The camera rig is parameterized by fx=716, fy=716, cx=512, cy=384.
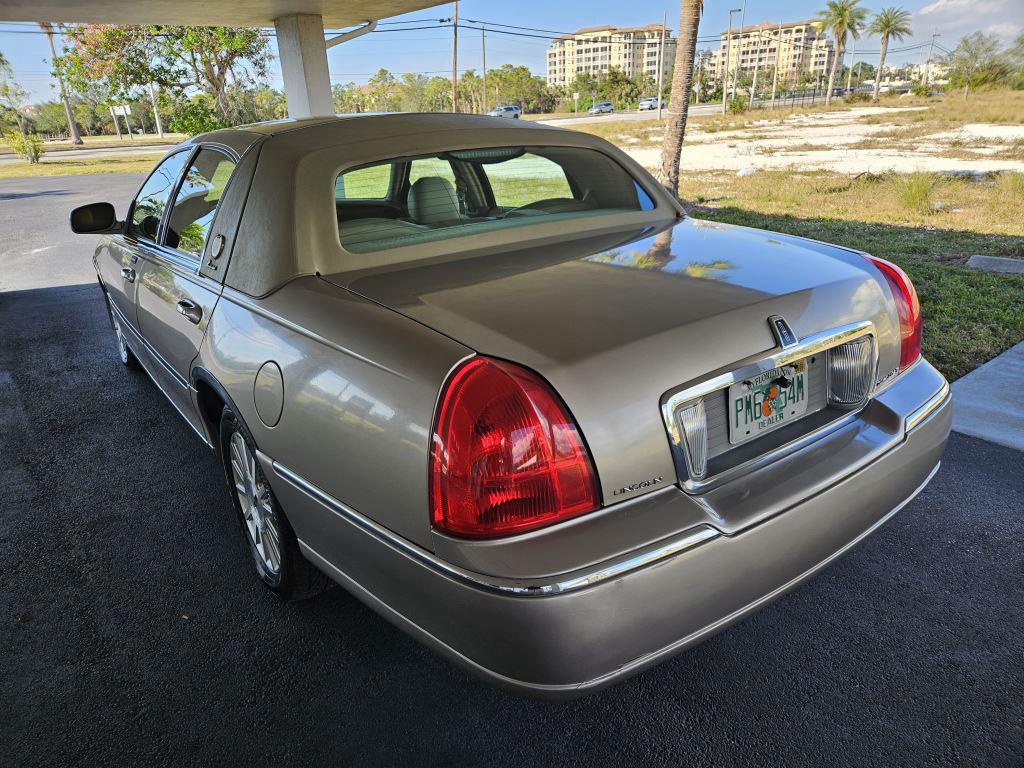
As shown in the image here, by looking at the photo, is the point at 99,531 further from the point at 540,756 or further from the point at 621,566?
the point at 621,566

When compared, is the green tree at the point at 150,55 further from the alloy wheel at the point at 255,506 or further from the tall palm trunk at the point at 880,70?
the tall palm trunk at the point at 880,70

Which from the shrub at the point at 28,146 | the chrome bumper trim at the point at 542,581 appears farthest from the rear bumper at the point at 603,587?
the shrub at the point at 28,146

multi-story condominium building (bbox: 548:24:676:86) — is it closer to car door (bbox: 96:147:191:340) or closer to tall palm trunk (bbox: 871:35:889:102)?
tall palm trunk (bbox: 871:35:889:102)

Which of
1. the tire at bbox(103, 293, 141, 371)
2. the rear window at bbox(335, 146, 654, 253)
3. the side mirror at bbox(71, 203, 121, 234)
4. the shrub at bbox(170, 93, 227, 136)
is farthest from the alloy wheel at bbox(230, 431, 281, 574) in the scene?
the shrub at bbox(170, 93, 227, 136)

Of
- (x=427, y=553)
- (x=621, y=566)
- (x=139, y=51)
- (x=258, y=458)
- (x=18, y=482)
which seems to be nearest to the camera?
(x=621, y=566)

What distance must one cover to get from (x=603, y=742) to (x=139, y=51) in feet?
87.7

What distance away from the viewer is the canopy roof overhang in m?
9.21

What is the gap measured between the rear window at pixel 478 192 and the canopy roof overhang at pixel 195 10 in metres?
7.96

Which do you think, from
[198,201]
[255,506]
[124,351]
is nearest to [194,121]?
[124,351]

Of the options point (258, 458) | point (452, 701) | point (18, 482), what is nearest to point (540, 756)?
point (452, 701)

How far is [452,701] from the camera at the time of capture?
2.12m

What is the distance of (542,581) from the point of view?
1.46 meters

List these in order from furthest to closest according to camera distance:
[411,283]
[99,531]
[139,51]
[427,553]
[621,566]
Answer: [139,51], [99,531], [411,283], [427,553], [621,566]

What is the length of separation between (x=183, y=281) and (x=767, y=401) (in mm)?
2270
